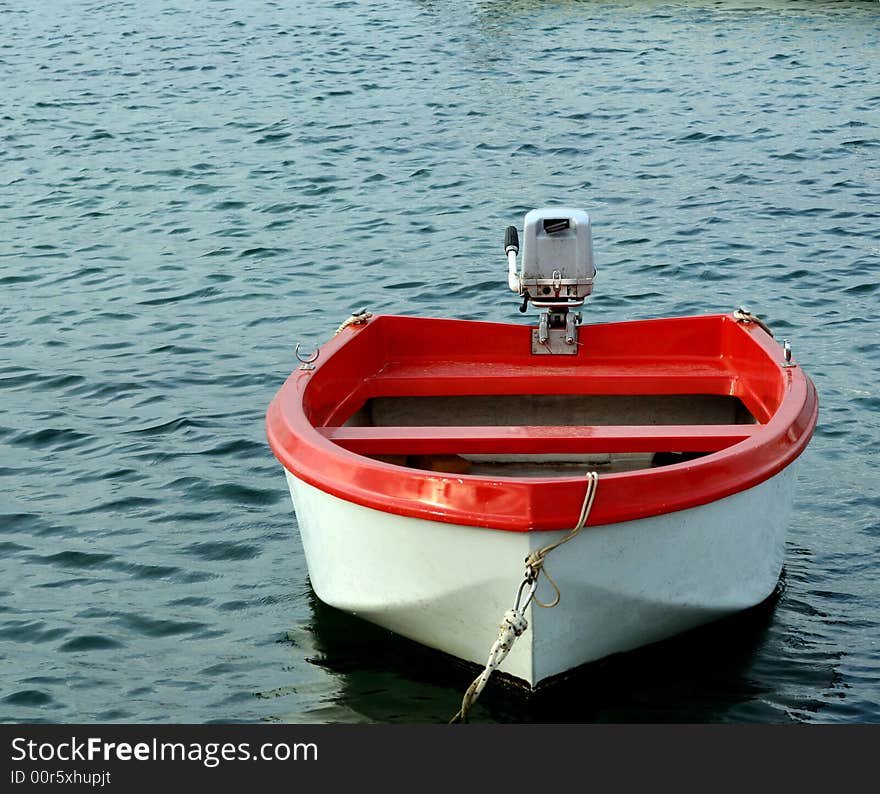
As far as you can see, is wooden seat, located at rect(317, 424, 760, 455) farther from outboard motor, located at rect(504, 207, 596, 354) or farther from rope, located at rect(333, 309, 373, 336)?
rope, located at rect(333, 309, 373, 336)

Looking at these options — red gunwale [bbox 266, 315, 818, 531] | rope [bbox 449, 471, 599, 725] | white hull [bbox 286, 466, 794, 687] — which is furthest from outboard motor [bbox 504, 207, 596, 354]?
rope [bbox 449, 471, 599, 725]

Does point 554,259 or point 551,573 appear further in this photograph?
point 554,259

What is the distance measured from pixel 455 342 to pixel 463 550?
237cm

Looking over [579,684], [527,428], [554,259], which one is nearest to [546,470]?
[527,428]

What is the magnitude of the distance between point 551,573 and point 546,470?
1.68 metres

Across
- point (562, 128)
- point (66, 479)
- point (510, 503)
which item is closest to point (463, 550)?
point (510, 503)

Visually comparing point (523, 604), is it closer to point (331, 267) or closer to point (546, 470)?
point (546, 470)

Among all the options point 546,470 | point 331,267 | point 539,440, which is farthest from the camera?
point 331,267

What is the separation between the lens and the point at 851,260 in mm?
10945

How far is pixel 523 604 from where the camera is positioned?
4.88 m

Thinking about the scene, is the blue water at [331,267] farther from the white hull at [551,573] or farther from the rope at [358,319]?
the rope at [358,319]

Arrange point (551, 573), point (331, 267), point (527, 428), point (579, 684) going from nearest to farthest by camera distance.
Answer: point (551, 573)
point (579, 684)
point (527, 428)
point (331, 267)

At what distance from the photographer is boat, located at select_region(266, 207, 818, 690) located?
487 cm

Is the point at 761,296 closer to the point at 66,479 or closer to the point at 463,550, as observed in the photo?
the point at 66,479
